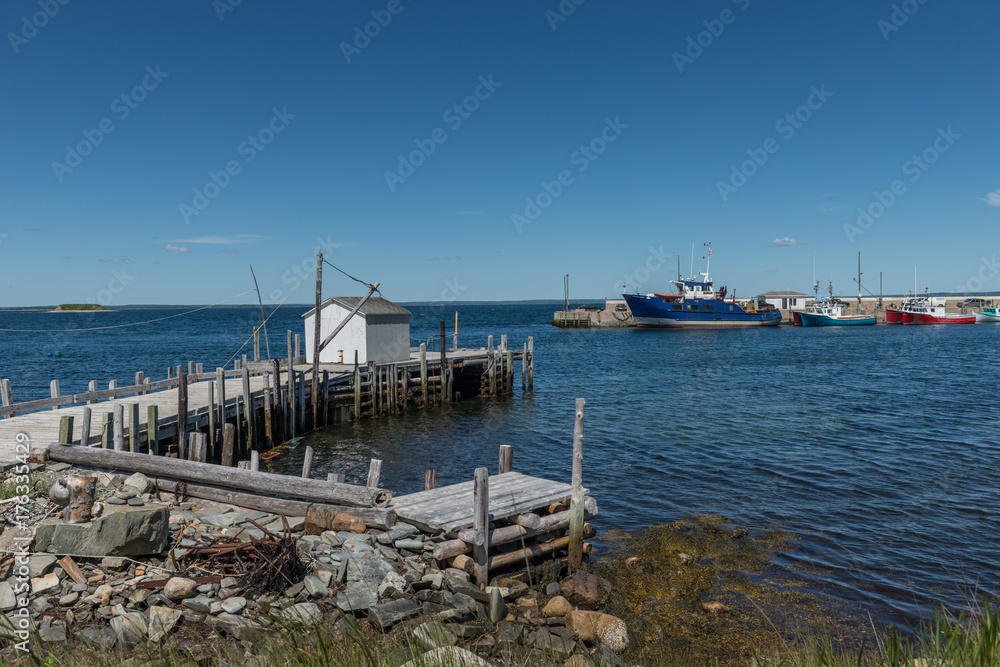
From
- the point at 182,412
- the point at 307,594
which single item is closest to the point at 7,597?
the point at 307,594

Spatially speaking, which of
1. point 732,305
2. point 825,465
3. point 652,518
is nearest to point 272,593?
point 652,518

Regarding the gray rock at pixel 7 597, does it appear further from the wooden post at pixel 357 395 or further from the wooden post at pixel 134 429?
the wooden post at pixel 357 395

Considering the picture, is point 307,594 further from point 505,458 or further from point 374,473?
point 505,458

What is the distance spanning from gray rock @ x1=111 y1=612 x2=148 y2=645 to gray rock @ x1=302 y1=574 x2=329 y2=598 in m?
1.70

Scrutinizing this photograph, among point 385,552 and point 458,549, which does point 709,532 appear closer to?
point 458,549

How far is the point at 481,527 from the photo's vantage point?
9039 mm

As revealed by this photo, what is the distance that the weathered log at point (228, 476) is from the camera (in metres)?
9.25

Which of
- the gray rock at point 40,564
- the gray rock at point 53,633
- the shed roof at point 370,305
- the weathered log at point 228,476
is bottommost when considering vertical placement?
the gray rock at point 53,633

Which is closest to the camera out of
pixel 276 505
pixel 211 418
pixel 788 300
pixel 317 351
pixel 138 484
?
pixel 276 505

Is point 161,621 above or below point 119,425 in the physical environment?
below

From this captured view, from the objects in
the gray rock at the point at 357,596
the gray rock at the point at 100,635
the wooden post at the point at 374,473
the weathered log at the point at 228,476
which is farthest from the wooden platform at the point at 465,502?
the gray rock at the point at 100,635

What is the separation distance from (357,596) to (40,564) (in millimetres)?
3728

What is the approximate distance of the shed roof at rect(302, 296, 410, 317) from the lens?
2647 cm

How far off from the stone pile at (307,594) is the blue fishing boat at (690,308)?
8082 cm
